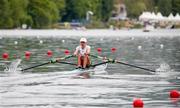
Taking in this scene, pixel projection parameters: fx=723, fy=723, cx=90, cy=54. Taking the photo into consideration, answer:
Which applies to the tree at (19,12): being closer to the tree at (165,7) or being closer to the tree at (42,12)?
the tree at (42,12)

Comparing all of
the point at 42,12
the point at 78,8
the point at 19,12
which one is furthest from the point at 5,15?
the point at 78,8

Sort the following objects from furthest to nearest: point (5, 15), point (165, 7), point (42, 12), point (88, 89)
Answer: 1. point (165, 7)
2. point (42, 12)
3. point (5, 15)
4. point (88, 89)

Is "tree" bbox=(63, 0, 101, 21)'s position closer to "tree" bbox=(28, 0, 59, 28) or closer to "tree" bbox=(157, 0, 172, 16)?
"tree" bbox=(157, 0, 172, 16)

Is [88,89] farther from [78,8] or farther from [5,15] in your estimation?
[78,8]

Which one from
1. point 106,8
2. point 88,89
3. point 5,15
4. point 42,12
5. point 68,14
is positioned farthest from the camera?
point 106,8

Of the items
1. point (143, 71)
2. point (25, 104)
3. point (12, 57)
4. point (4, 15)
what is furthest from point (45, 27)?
point (25, 104)

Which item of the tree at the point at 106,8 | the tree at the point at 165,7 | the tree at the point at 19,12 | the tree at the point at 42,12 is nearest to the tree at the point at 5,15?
the tree at the point at 19,12

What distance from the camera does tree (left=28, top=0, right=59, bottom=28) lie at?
12106 cm

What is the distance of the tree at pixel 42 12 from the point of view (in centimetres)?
12106

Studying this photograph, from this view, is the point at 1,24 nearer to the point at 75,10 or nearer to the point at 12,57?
the point at 75,10

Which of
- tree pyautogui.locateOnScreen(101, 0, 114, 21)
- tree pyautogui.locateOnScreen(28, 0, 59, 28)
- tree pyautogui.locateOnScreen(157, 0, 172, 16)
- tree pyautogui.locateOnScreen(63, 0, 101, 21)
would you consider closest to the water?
tree pyautogui.locateOnScreen(28, 0, 59, 28)

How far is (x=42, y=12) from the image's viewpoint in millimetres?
121875

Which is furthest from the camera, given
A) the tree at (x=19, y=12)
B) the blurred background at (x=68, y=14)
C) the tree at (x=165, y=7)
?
the tree at (x=165, y=7)

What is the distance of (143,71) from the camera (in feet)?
111
